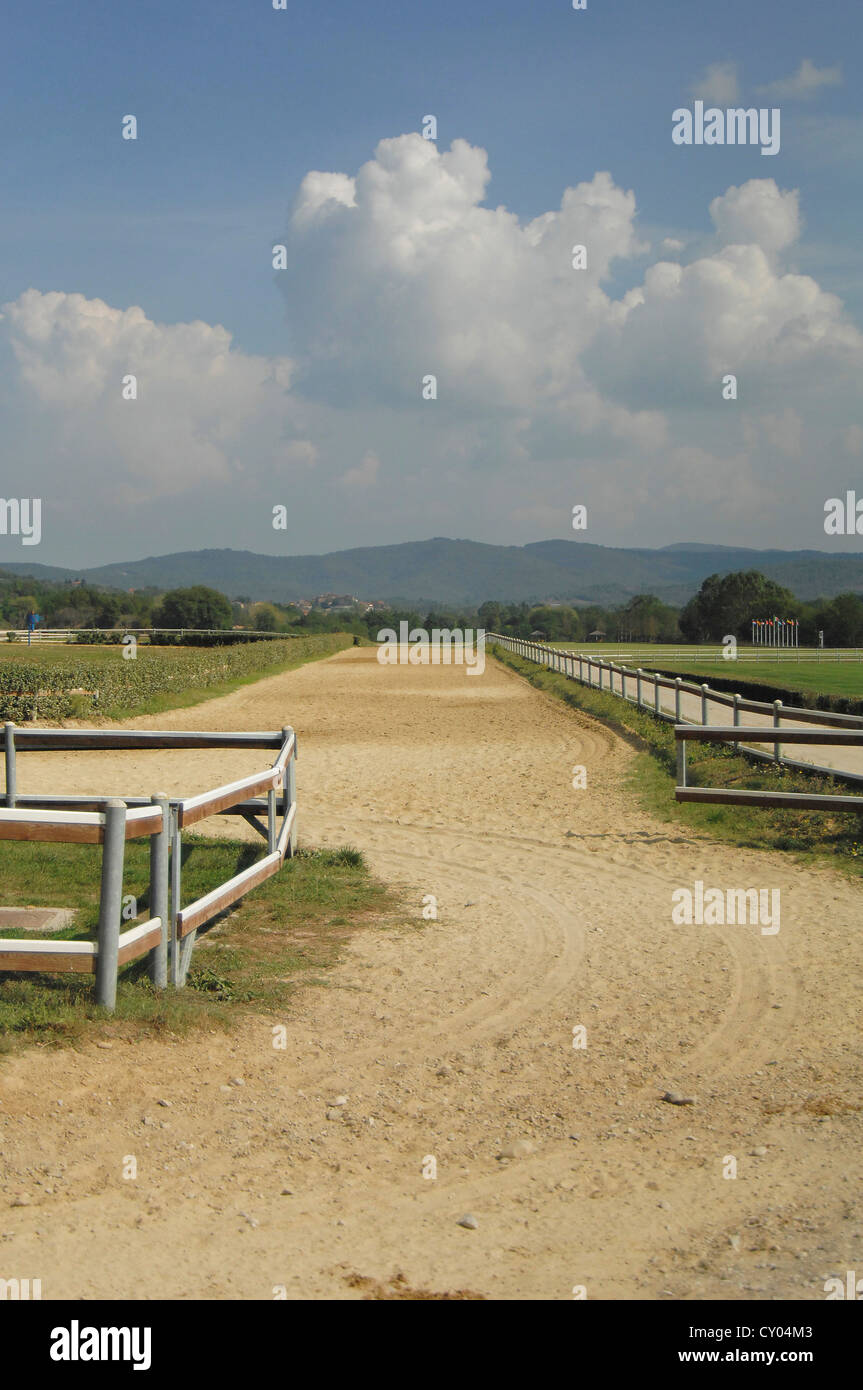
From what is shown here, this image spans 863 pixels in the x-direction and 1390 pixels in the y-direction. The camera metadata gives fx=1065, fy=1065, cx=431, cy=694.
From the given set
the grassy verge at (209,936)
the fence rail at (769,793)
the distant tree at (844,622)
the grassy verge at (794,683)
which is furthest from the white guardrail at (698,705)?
the distant tree at (844,622)

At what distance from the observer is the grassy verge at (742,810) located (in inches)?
392

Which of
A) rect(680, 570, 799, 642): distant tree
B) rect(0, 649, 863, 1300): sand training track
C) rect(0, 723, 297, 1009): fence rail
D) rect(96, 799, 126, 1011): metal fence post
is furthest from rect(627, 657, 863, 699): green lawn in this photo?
rect(680, 570, 799, 642): distant tree

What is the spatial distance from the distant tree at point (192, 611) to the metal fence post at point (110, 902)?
104477 mm

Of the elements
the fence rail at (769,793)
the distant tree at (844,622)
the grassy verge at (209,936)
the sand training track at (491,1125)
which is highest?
the distant tree at (844,622)

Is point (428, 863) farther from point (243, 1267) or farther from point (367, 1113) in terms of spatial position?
point (243, 1267)

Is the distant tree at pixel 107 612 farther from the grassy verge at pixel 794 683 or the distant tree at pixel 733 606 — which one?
the grassy verge at pixel 794 683

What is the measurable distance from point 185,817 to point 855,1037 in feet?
11.7

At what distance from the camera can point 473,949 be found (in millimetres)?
6871

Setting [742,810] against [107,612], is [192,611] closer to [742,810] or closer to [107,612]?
[107,612]

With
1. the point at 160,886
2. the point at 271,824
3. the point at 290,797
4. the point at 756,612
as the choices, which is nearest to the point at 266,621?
the point at 756,612

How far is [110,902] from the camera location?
186 inches

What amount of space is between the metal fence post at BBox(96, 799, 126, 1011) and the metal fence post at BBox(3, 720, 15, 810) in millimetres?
4416

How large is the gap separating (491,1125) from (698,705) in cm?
1958
